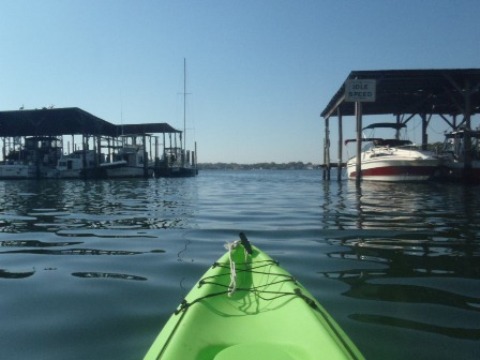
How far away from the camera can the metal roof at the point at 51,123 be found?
36.7 metres

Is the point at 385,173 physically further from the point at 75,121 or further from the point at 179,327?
the point at 75,121

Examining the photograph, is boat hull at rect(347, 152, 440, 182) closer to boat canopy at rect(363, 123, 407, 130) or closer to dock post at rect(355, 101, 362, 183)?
dock post at rect(355, 101, 362, 183)

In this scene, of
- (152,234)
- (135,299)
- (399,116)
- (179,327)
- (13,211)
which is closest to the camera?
(179,327)

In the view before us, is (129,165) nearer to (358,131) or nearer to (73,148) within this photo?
(73,148)

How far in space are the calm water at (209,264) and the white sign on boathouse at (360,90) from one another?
418 inches

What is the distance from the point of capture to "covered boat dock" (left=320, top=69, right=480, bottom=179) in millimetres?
19484

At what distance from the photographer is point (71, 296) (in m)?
4.07

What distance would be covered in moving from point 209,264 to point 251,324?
241 centimetres

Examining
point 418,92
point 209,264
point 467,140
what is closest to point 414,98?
point 418,92

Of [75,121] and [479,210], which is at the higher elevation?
[75,121]

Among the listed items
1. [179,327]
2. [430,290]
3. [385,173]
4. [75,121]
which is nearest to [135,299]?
[179,327]

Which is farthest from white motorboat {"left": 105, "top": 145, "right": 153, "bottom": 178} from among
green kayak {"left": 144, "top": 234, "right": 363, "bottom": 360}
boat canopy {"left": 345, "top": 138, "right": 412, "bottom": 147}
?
green kayak {"left": 144, "top": 234, "right": 363, "bottom": 360}

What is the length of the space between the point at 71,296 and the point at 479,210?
9.75 metres

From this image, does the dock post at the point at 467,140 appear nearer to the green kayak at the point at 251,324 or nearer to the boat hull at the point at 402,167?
the boat hull at the point at 402,167
